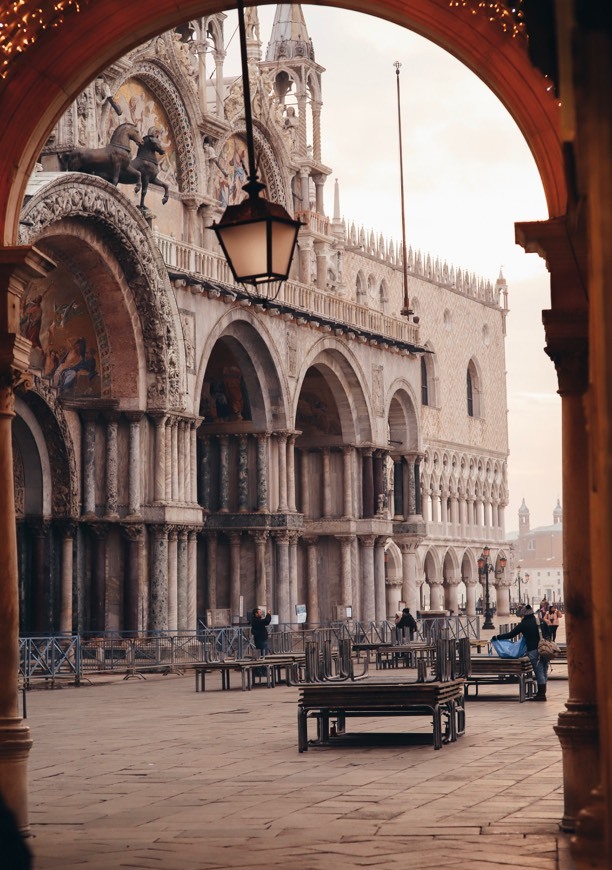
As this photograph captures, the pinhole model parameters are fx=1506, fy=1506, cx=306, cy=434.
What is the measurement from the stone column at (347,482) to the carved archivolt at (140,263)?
9.12 m

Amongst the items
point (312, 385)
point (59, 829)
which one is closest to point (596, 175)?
point (59, 829)

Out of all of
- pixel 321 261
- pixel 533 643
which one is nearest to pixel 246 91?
pixel 533 643

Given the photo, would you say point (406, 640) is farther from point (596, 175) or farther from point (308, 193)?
point (596, 175)

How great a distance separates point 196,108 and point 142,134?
1.92 m

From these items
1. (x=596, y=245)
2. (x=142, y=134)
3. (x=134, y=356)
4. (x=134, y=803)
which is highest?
(x=142, y=134)

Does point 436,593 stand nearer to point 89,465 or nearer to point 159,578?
point 159,578

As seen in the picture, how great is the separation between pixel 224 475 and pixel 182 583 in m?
4.38

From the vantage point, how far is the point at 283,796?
9.76 m

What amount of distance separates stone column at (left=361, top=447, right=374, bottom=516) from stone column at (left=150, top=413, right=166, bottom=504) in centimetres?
983

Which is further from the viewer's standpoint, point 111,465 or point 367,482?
point 367,482

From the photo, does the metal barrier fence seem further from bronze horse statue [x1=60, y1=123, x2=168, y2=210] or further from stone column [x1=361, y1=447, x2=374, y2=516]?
stone column [x1=361, y1=447, x2=374, y2=516]

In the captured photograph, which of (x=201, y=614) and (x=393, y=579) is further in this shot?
(x=393, y=579)

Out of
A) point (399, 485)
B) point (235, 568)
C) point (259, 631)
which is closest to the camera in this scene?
point (259, 631)

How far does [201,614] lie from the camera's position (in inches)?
1223
